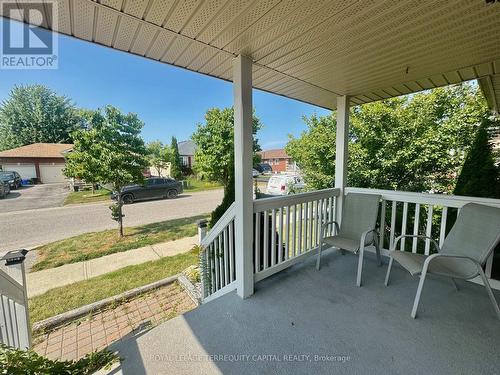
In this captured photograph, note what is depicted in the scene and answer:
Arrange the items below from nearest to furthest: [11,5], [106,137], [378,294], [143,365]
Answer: [11,5] → [143,365] → [378,294] → [106,137]

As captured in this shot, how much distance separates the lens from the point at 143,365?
1550 mm

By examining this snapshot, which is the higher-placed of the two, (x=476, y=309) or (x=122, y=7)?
(x=122, y=7)

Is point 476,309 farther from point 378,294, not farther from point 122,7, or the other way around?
point 122,7

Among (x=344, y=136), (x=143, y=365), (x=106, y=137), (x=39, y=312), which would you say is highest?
(x=106, y=137)

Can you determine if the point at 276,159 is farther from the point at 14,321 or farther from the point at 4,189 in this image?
the point at 14,321

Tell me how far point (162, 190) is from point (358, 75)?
12.0m

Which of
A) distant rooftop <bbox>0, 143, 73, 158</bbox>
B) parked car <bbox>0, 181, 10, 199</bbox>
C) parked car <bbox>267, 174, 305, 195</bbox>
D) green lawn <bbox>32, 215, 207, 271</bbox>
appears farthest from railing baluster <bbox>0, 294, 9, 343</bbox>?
distant rooftop <bbox>0, 143, 73, 158</bbox>

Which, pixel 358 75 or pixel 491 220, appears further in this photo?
pixel 358 75

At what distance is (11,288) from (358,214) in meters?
3.55

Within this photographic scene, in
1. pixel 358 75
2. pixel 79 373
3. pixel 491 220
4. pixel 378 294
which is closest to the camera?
pixel 79 373

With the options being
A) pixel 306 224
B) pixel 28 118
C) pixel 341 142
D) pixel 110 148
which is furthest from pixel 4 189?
pixel 341 142

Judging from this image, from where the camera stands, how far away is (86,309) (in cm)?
342

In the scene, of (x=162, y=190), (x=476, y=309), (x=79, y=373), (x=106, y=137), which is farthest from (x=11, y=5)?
(x=162, y=190)

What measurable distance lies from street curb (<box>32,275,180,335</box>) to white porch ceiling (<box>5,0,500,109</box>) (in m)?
3.55
